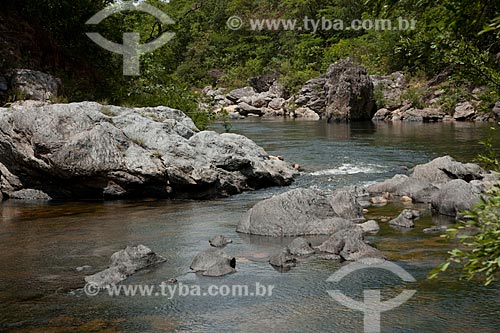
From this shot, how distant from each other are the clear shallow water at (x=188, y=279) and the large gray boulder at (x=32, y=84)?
16.1 ft

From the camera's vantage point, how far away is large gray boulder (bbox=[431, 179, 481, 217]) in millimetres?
13375

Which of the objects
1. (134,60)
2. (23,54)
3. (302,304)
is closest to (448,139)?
(134,60)

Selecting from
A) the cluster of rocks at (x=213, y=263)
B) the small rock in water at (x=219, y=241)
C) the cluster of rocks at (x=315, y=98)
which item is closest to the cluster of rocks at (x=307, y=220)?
the small rock in water at (x=219, y=241)

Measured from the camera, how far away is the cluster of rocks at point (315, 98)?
4478 cm

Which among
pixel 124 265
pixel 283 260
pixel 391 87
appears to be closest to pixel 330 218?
pixel 283 260

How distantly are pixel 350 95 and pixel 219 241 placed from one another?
114ft

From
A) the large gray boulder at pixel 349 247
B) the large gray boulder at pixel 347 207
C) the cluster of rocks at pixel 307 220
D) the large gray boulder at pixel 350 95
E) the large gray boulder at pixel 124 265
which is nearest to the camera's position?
the large gray boulder at pixel 124 265

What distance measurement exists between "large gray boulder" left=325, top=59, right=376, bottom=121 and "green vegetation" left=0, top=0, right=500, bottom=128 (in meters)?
3.42

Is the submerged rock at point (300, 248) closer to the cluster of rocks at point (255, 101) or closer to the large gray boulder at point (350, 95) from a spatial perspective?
the large gray boulder at point (350, 95)

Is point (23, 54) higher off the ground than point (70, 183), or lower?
higher

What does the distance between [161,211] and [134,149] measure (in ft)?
8.43

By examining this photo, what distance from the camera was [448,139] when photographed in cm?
2886

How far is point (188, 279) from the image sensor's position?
945 centimetres

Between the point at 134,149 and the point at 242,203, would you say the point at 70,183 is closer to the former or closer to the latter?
the point at 134,149
